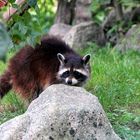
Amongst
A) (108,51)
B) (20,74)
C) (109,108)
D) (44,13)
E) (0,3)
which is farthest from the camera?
→ (44,13)

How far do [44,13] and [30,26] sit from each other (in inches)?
364

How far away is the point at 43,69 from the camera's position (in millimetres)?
5875

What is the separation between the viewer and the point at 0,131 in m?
4.13

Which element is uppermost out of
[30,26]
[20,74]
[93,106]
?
[30,26]

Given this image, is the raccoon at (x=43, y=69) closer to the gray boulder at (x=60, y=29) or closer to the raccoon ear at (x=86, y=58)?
the raccoon ear at (x=86, y=58)

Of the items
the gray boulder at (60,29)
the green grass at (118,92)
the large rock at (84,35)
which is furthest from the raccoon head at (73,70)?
the gray boulder at (60,29)

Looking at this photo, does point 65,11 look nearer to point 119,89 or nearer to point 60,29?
point 60,29

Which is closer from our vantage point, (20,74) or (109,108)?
(109,108)

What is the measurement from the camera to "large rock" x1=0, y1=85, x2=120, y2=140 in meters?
3.88

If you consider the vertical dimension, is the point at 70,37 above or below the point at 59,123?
below

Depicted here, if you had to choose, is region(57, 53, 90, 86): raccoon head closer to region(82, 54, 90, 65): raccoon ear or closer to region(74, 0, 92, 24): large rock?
region(82, 54, 90, 65): raccoon ear

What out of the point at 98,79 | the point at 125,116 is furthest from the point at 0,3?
the point at 98,79

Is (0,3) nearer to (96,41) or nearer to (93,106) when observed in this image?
(93,106)

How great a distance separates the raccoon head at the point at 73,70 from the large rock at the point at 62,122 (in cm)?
146
